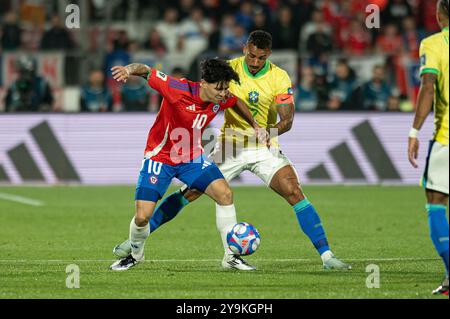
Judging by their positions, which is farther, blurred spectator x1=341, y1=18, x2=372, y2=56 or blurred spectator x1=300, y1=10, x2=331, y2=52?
blurred spectator x1=341, y1=18, x2=372, y2=56

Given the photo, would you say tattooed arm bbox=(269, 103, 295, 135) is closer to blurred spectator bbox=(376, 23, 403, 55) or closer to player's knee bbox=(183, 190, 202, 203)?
player's knee bbox=(183, 190, 202, 203)

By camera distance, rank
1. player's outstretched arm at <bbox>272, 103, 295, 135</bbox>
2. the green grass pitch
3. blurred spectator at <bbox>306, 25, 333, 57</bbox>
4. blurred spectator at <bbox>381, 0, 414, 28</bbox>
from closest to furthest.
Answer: the green grass pitch → player's outstretched arm at <bbox>272, 103, 295, 135</bbox> → blurred spectator at <bbox>306, 25, 333, 57</bbox> → blurred spectator at <bbox>381, 0, 414, 28</bbox>

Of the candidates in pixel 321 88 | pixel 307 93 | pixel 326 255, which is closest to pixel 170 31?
pixel 307 93

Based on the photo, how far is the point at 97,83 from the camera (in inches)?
785

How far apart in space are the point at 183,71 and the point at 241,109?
1062cm

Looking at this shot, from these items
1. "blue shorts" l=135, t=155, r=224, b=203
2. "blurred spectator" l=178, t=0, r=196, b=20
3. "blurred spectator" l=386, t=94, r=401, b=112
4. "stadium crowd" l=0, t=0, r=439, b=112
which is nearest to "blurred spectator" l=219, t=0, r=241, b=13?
"stadium crowd" l=0, t=0, r=439, b=112

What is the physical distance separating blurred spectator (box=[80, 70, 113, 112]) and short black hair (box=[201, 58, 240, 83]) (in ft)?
33.3

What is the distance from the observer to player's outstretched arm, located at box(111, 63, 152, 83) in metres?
9.25

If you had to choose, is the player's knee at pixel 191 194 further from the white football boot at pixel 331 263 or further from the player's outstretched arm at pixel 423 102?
the player's outstretched arm at pixel 423 102

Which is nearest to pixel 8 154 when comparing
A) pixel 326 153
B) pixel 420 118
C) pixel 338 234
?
pixel 326 153

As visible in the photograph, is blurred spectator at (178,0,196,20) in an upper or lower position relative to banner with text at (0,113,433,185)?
upper

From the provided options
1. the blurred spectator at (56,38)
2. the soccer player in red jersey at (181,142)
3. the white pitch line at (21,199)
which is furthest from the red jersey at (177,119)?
the blurred spectator at (56,38)
